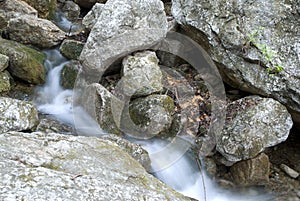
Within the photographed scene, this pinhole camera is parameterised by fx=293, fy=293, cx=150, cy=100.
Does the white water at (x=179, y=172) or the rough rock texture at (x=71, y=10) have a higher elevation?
the rough rock texture at (x=71, y=10)

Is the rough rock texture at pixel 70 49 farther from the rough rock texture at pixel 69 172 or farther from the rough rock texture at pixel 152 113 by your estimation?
the rough rock texture at pixel 69 172

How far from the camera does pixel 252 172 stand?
3.83m

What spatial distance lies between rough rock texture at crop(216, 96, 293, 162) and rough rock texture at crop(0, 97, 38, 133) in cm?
241

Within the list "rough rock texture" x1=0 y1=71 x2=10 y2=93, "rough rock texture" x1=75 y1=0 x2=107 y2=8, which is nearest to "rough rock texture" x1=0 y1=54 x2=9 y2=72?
"rough rock texture" x1=0 y1=71 x2=10 y2=93

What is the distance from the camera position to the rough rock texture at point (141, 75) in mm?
4176

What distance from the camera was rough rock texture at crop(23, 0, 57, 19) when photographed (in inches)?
251

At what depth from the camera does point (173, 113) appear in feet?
13.9

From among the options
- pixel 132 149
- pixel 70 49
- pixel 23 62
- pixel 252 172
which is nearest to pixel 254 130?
pixel 252 172

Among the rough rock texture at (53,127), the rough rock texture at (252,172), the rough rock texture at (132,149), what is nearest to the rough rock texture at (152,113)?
the rough rock texture at (132,149)

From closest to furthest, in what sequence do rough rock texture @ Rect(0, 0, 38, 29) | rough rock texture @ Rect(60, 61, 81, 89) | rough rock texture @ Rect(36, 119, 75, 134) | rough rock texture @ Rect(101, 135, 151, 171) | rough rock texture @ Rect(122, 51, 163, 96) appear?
1. rough rock texture @ Rect(101, 135, 151, 171)
2. rough rock texture @ Rect(36, 119, 75, 134)
3. rough rock texture @ Rect(122, 51, 163, 96)
4. rough rock texture @ Rect(60, 61, 81, 89)
5. rough rock texture @ Rect(0, 0, 38, 29)

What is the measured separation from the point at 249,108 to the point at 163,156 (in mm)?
1383

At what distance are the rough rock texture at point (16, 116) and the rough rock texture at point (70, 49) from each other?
170 cm

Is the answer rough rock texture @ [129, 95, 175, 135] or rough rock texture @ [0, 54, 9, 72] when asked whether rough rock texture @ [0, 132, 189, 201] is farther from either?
rough rock texture @ [0, 54, 9, 72]

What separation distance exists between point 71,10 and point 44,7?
26.5 inches
